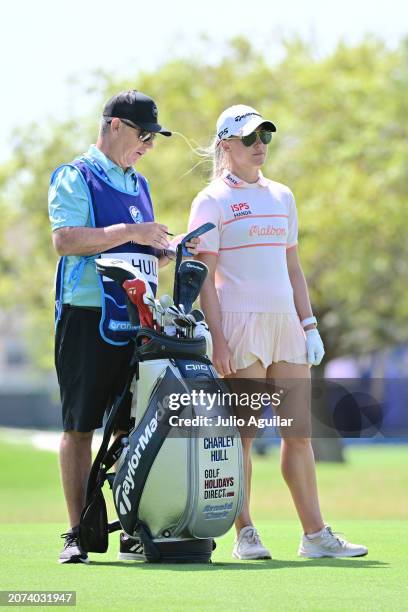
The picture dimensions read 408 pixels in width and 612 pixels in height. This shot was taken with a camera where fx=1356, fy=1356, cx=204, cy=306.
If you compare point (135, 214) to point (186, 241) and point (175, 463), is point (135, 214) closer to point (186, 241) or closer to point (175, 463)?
point (186, 241)

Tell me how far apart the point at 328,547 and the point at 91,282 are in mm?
1682

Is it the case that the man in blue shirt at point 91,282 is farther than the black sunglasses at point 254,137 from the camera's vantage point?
No

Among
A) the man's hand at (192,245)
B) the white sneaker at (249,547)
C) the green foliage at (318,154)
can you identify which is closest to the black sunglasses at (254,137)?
the man's hand at (192,245)

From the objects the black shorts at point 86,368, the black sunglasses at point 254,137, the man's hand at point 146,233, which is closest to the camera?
the man's hand at point 146,233

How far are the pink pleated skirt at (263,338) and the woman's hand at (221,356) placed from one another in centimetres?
7

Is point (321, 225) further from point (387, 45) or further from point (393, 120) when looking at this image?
point (387, 45)

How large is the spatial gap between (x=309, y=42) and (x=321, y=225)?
6019mm

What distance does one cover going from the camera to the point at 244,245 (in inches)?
254

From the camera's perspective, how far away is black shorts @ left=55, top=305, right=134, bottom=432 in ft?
20.0

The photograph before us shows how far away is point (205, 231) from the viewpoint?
6.21 meters

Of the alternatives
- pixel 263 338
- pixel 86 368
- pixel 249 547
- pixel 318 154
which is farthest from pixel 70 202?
pixel 318 154

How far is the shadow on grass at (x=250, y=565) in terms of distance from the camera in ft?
18.5

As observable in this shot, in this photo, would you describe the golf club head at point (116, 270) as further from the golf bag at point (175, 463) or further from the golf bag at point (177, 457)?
the golf bag at point (175, 463)

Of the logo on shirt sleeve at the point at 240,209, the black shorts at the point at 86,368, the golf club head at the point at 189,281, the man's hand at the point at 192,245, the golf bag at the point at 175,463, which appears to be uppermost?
the logo on shirt sleeve at the point at 240,209
